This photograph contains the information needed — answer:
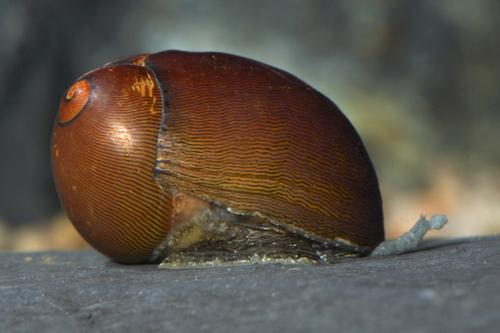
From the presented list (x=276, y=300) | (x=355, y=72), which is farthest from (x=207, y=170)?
(x=355, y=72)

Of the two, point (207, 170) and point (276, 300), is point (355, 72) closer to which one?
point (207, 170)

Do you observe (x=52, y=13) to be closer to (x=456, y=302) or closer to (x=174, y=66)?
(x=174, y=66)

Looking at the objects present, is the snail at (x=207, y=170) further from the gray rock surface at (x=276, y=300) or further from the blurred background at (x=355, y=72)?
the blurred background at (x=355, y=72)

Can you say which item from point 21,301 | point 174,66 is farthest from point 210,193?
point 21,301

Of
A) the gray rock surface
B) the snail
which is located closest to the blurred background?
the snail

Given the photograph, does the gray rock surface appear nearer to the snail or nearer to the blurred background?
the snail

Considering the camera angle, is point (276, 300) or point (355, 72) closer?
point (276, 300)

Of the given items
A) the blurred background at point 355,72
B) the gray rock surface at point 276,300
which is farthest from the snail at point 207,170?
the blurred background at point 355,72
